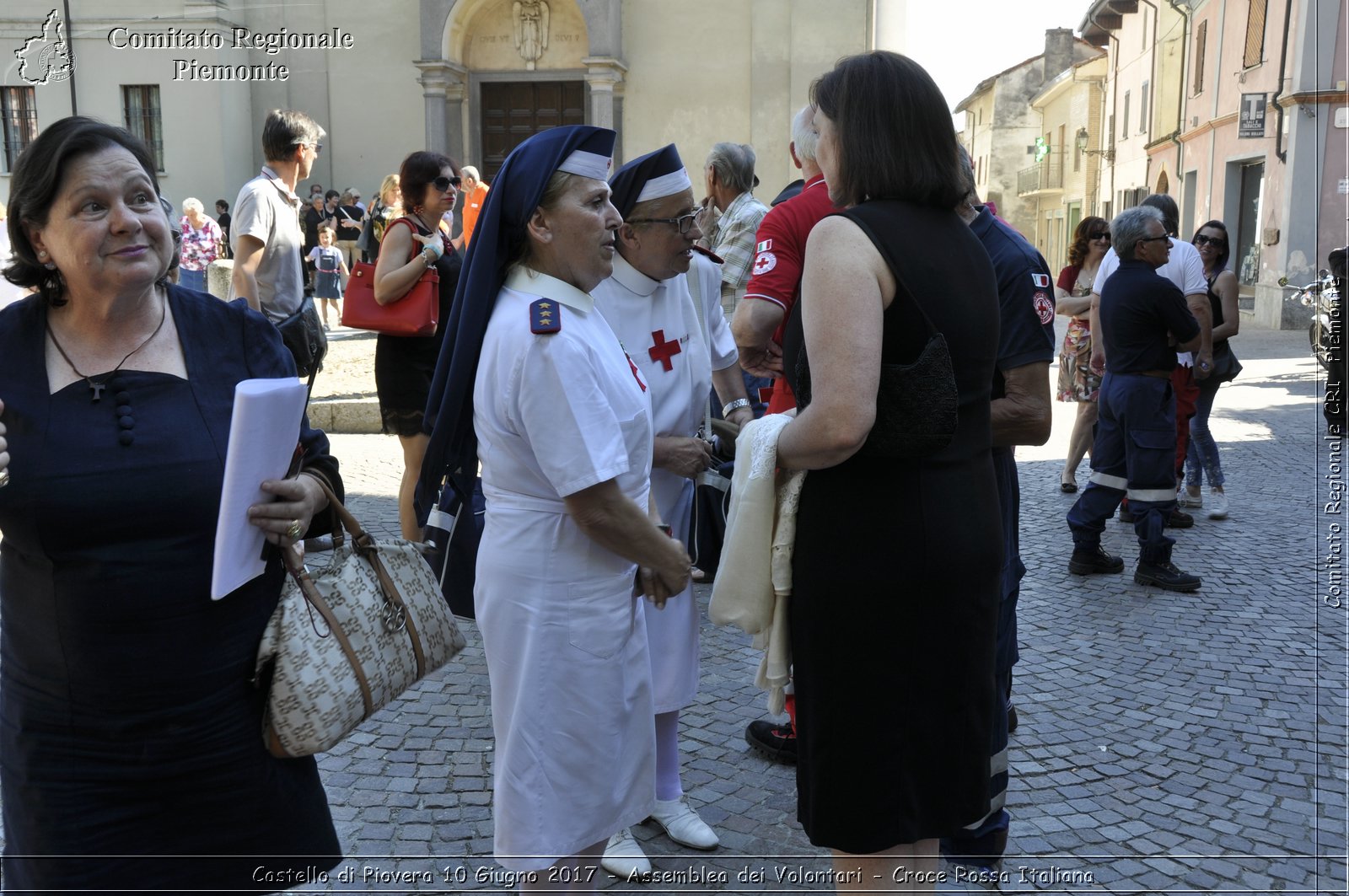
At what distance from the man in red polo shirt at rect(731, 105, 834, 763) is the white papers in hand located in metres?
2.26

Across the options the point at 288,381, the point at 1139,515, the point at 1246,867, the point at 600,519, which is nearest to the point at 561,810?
the point at 600,519

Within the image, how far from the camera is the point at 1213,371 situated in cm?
781

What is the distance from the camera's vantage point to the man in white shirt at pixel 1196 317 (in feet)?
23.8

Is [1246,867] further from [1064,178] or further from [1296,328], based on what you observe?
[1064,178]

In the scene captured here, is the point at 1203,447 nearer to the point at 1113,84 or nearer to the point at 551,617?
the point at 551,617

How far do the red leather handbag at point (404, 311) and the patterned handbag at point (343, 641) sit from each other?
10.7ft

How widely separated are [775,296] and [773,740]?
5.44 feet

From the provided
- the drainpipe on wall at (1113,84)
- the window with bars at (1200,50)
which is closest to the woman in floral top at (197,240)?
the window with bars at (1200,50)

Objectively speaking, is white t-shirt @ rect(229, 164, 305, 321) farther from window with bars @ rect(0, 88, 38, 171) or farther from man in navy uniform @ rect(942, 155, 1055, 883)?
window with bars @ rect(0, 88, 38, 171)

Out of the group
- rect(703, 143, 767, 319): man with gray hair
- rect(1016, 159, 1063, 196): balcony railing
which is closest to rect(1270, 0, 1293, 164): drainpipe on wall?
rect(703, 143, 767, 319): man with gray hair

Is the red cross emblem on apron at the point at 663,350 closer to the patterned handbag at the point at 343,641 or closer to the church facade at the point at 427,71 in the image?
the patterned handbag at the point at 343,641

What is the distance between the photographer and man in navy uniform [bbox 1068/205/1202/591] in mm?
6230

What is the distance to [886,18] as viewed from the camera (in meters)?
20.7

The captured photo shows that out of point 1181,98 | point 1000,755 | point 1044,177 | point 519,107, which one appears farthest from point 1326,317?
point 1044,177
